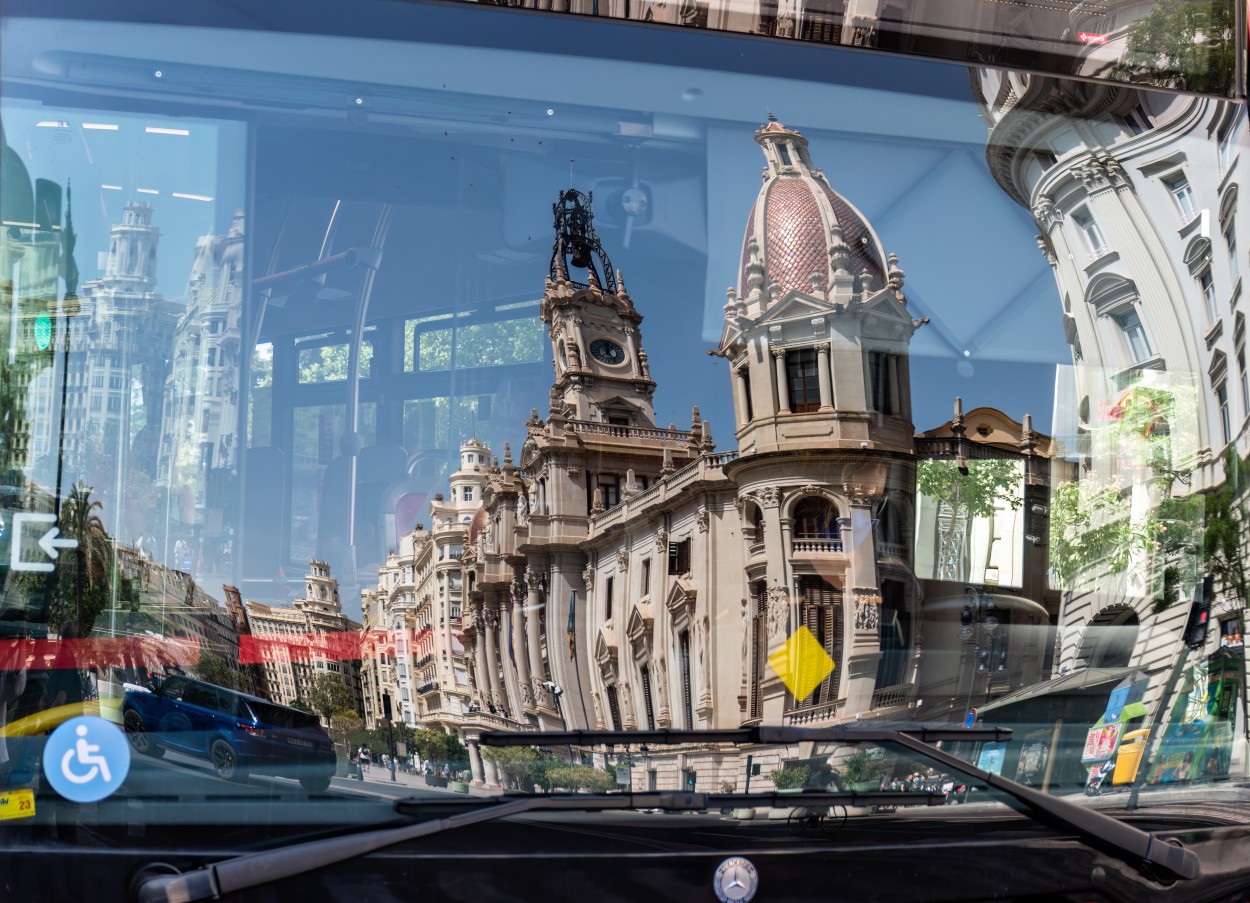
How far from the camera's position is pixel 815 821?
3131 mm

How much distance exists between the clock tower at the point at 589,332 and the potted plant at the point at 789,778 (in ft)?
2.97

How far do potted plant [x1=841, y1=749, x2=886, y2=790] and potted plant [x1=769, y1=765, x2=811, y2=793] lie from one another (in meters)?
0.11

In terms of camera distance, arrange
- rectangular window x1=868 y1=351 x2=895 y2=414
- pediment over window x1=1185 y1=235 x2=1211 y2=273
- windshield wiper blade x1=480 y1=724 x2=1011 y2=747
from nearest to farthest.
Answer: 1. windshield wiper blade x1=480 y1=724 x2=1011 y2=747
2. rectangular window x1=868 y1=351 x2=895 y2=414
3. pediment over window x1=1185 y1=235 x2=1211 y2=273

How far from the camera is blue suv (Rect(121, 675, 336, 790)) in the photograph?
287 centimetres

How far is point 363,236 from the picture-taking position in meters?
3.13

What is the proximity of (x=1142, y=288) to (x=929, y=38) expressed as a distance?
3.02ft

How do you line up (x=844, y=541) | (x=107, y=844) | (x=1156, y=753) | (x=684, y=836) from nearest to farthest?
(x=107, y=844), (x=684, y=836), (x=844, y=541), (x=1156, y=753)

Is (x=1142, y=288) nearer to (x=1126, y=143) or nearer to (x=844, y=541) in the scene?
(x=1126, y=143)

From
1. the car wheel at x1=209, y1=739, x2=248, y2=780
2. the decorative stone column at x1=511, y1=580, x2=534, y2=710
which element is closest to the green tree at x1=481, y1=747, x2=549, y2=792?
the decorative stone column at x1=511, y1=580, x2=534, y2=710

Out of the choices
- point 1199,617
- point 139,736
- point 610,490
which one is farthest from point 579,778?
point 1199,617

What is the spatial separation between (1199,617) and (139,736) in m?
2.74

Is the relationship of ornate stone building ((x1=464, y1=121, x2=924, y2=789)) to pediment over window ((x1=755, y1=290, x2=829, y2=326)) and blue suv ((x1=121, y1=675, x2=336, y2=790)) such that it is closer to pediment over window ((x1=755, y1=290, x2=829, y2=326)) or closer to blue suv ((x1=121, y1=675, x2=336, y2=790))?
pediment over window ((x1=755, y1=290, x2=829, y2=326))

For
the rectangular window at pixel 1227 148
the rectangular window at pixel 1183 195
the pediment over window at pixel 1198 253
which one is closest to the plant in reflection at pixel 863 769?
the pediment over window at pixel 1198 253

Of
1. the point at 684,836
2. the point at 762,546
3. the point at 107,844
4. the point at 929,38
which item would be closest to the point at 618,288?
the point at 762,546
